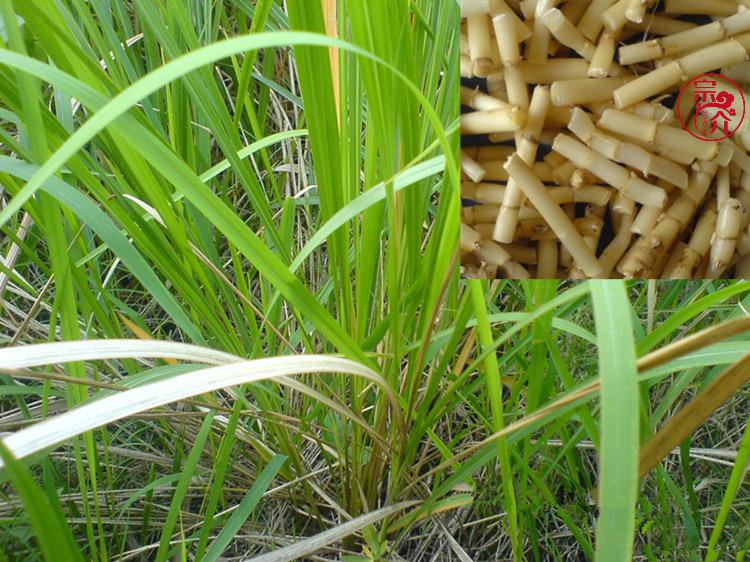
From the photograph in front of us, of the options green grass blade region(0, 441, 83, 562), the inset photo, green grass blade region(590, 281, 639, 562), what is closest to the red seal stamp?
the inset photo

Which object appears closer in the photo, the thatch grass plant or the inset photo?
the thatch grass plant

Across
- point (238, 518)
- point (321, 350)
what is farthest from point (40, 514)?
point (321, 350)

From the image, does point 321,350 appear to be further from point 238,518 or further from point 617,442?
point 617,442

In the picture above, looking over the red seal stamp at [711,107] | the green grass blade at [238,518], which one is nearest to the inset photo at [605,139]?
the red seal stamp at [711,107]

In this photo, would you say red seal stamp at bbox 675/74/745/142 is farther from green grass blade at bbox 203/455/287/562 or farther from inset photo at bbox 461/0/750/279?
green grass blade at bbox 203/455/287/562

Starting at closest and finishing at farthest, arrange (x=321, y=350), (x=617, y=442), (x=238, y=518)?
1. (x=617, y=442)
2. (x=238, y=518)
3. (x=321, y=350)

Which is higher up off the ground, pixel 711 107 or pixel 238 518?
pixel 711 107

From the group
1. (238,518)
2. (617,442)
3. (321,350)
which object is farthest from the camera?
(321,350)
